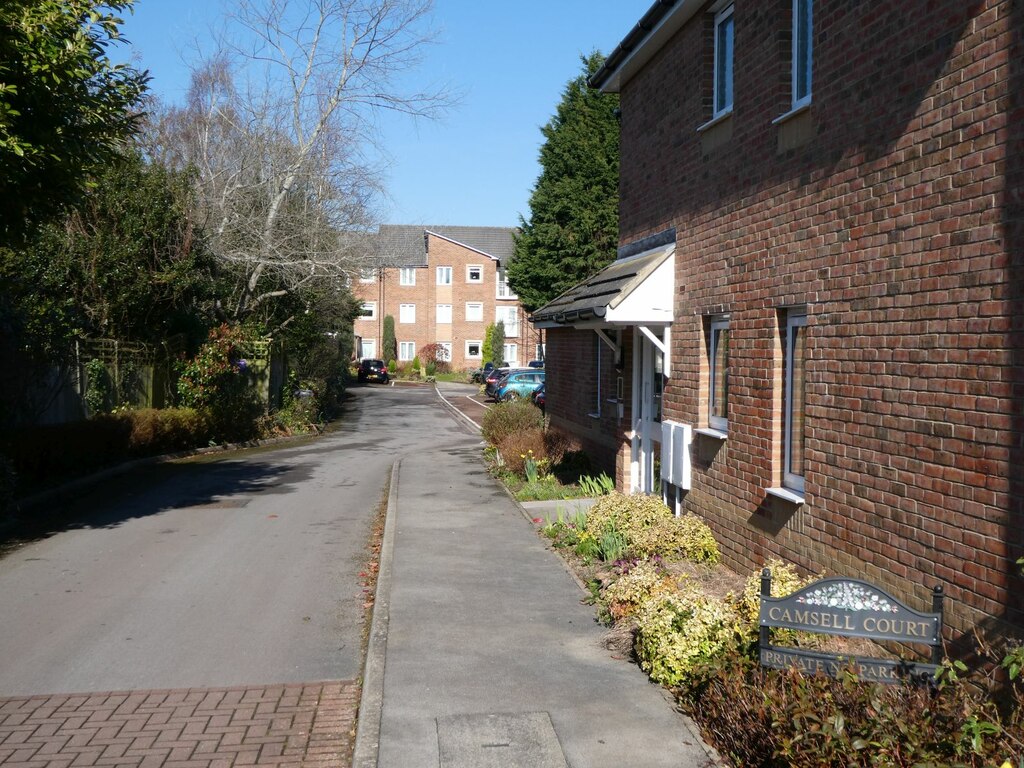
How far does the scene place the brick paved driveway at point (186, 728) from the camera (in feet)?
18.7

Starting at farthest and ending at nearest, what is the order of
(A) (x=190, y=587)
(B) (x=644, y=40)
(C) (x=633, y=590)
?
(B) (x=644, y=40) → (A) (x=190, y=587) → (C) (x=633, y=590)

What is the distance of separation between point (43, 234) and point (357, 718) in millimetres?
15967

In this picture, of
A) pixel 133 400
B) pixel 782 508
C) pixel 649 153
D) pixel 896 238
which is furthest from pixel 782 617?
pixel 133 400

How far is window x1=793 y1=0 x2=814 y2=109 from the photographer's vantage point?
26.3ft

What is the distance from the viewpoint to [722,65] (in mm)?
10039

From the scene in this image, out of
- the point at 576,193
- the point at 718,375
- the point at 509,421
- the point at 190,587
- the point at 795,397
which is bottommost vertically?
the point at 190,587

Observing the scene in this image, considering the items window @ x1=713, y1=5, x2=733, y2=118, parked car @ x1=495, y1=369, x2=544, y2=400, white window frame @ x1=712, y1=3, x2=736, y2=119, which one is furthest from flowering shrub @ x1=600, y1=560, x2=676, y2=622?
parked car @ x1=495, y1=369, x2=544, y2=400

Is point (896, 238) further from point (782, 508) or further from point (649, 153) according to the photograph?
point (649, 153)

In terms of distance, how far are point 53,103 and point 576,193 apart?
90.8 feet

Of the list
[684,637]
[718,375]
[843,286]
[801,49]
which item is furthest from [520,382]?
[684,637]

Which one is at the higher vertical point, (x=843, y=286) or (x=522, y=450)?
(x=843, y=286)

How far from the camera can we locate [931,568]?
5.86 meters

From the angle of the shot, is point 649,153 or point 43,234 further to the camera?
point 43,234

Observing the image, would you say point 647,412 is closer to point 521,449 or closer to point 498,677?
point 521,449
